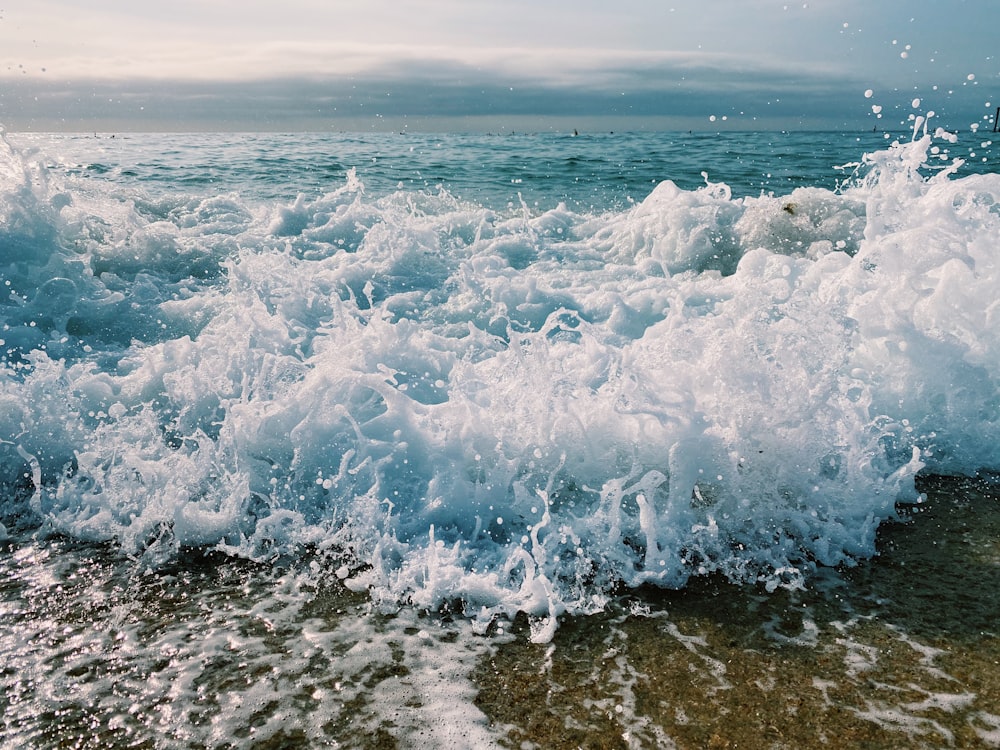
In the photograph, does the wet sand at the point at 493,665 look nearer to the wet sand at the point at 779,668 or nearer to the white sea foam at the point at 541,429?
the wet sand at the point at 779,668

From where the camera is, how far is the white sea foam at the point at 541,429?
3.43 m

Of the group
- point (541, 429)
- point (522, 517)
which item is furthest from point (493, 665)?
point (541, 429)

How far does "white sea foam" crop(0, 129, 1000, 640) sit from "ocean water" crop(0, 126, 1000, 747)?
2 cm

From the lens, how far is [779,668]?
8.52 feet

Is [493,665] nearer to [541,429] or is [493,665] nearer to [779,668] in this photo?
[779,668]

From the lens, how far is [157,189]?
48.2 ft

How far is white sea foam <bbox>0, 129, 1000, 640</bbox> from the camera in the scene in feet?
11.2

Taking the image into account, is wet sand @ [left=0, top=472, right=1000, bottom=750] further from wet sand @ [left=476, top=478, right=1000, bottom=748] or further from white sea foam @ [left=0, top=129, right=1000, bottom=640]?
white sea foam @ [left=0, top=129, right=1000, bottom=640]

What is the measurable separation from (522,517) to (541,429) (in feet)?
1.92

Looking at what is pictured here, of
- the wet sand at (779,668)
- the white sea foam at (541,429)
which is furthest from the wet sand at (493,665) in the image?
the white sea foam at (541,429)

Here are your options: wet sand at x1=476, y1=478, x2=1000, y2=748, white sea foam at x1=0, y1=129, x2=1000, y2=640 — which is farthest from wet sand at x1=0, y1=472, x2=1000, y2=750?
white sea foam at x1=0, y1=129, x2=1000, y2=640

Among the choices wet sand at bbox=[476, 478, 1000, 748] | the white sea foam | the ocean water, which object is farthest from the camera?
the white sea foam

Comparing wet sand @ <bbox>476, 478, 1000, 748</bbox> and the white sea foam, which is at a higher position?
the white sea foam

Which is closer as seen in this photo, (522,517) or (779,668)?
(779,668)
